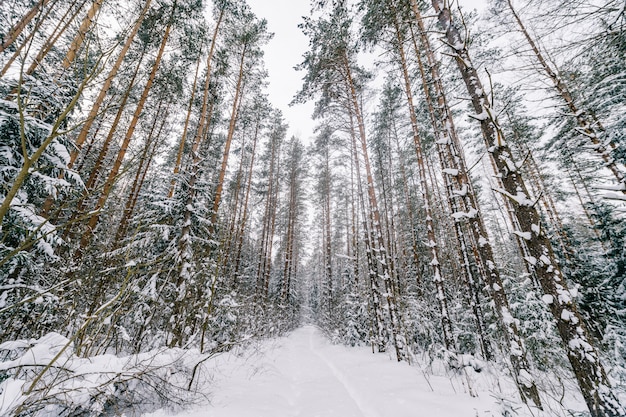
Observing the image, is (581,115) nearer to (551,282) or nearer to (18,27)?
(551,282)

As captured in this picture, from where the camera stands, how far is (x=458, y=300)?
11.9m

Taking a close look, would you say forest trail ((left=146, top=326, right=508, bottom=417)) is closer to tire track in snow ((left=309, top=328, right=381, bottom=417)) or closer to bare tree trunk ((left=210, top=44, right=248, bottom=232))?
tire track in snow ((left=309, top=328, right=381, bottom=417))

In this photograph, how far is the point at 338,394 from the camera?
513 cm

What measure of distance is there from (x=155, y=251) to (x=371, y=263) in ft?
27.1

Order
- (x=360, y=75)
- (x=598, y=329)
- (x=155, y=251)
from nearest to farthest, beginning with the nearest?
(x=155, y=251) → (x=598, y=329) → (x=360, y=75)

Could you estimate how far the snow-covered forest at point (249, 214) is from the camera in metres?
2.82

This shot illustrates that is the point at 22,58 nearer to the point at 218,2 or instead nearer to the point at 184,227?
the point at 184,227

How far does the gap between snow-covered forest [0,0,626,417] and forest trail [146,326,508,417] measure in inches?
6.0

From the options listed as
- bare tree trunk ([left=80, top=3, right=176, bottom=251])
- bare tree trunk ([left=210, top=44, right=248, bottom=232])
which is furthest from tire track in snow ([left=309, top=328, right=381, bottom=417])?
bare tree trunk ([left=80, top=3, right=176, bottom=251])

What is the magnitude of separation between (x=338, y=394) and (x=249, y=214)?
7.31 metres

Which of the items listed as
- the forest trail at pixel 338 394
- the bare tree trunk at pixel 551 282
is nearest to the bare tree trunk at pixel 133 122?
the forest trail at pixel 338 394

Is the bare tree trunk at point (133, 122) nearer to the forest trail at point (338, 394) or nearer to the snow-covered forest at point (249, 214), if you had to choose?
the snow-covered forest at point (249, 214)

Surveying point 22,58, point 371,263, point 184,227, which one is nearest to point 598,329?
point 371,263

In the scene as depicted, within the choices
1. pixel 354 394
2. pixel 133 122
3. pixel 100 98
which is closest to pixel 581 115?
pixel 354 394
